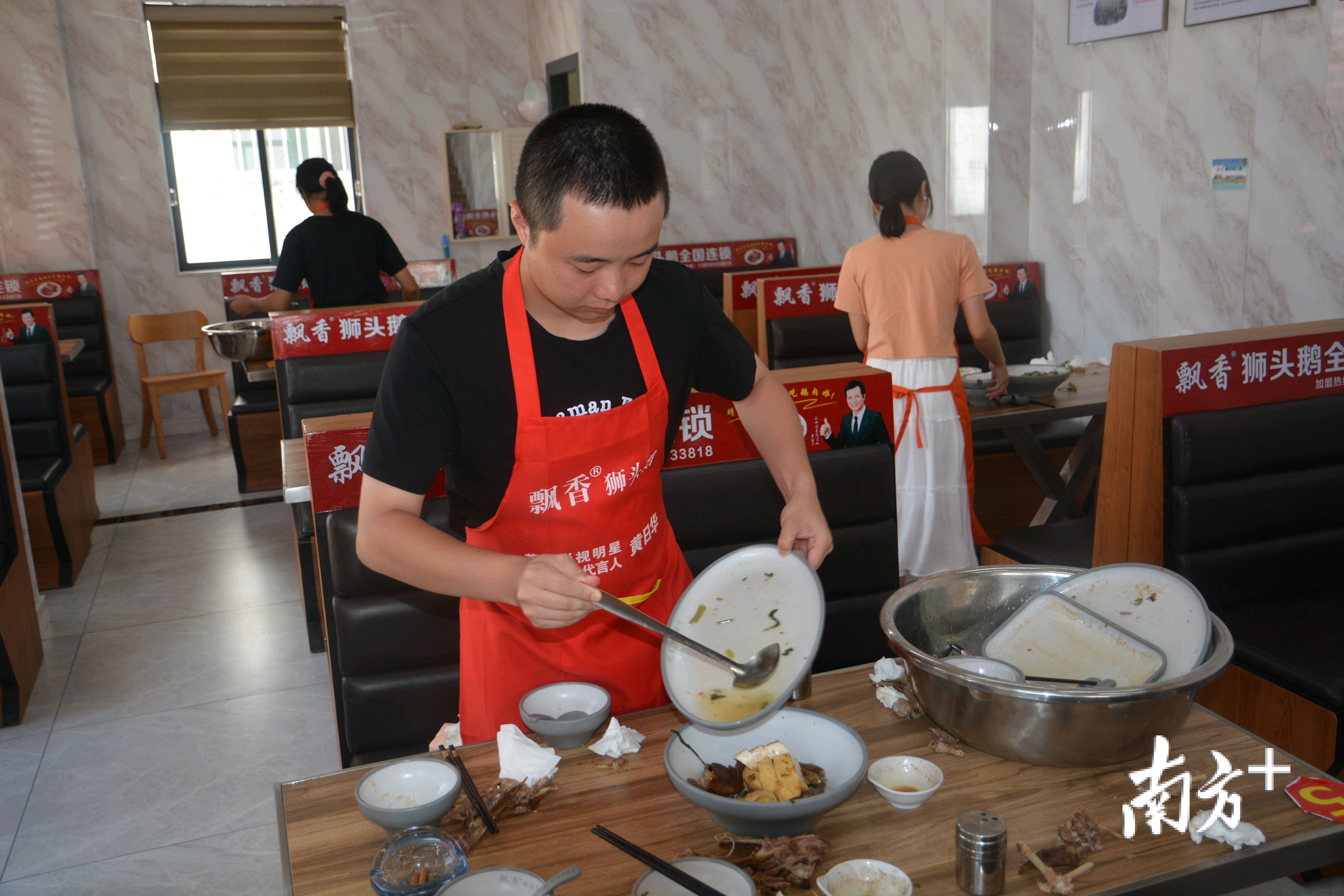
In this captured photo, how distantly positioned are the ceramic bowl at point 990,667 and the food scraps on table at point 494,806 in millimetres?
540

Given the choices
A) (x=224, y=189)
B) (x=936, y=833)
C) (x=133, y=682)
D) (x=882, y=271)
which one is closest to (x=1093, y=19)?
(x=882, y=271)

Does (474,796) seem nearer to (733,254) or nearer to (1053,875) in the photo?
(1053,875)

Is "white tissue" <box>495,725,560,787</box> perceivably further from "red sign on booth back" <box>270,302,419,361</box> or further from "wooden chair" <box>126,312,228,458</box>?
"wooden chair" <box>126,312,228,458</box>

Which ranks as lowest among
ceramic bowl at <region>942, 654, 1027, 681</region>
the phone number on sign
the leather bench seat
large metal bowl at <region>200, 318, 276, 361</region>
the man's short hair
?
the leather bench seat

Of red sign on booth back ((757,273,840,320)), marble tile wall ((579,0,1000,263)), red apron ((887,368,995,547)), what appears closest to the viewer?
red apron ((887,368,995,547))

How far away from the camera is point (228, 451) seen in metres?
6.88

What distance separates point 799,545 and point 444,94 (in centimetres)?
709

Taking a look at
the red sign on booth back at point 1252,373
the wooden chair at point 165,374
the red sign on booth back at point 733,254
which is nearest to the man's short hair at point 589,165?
the red sign on booth back at point 1252,373

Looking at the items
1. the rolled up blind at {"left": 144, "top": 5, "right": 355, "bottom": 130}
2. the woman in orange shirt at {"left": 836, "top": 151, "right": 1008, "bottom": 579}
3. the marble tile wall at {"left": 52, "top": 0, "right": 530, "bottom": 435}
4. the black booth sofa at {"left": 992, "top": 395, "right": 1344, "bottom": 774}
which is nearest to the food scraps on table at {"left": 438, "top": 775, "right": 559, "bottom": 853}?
the black booth sofa at {"left": 992, "top": 395, "right": 1344, "bottom": 774}

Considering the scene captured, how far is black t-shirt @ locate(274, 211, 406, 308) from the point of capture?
448 centimetres

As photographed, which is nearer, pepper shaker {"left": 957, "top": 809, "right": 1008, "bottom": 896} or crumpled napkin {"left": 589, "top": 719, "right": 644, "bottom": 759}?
pepper shaker {"left": 957, "top": 809, "right": 1008, "bottom": 896}

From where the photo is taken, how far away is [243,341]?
4.60 meters

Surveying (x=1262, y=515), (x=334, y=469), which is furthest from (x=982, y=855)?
(x=1262, y=515)

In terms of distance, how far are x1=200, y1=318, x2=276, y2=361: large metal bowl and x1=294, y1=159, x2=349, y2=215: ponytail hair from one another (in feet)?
2.03
